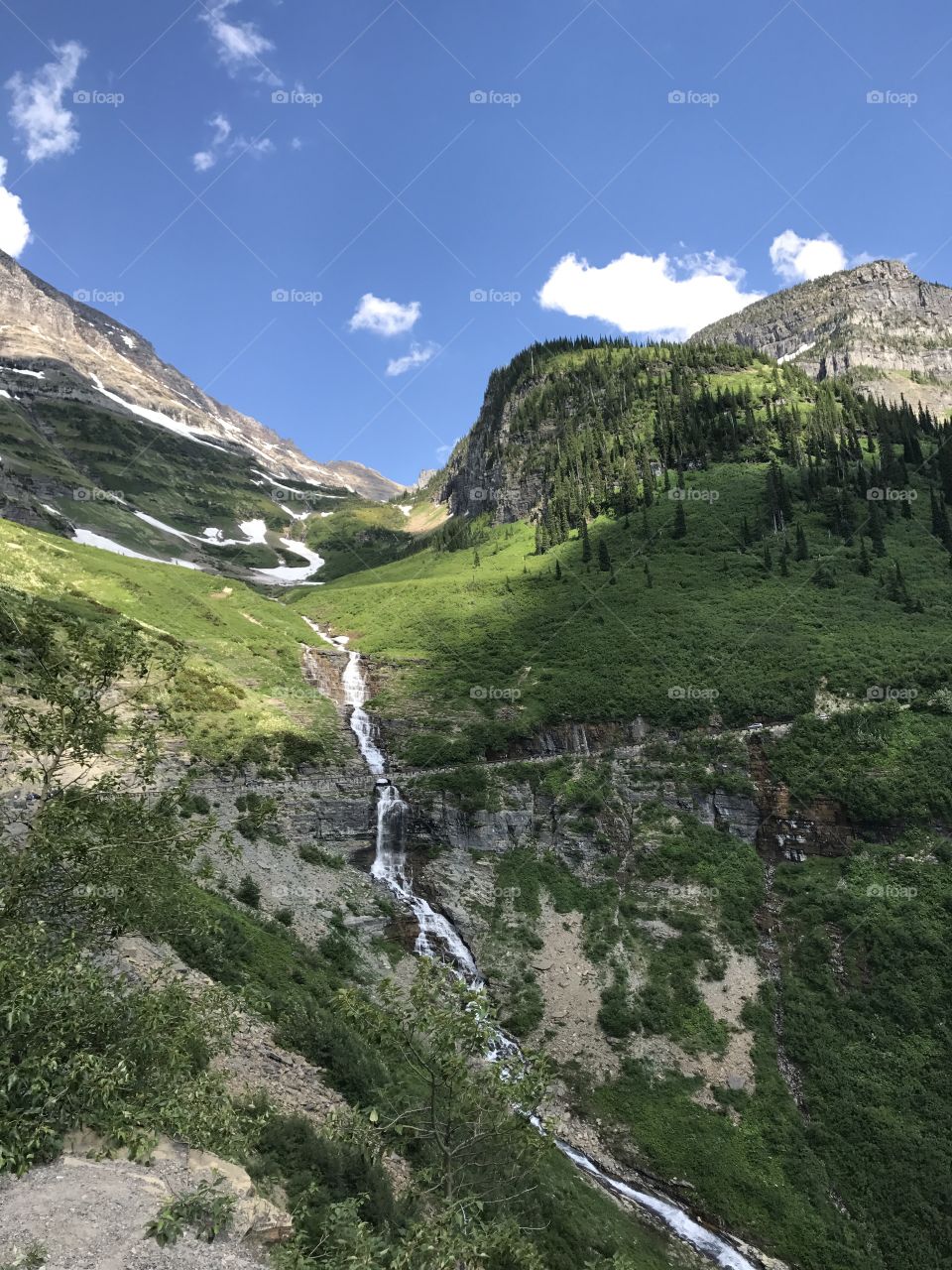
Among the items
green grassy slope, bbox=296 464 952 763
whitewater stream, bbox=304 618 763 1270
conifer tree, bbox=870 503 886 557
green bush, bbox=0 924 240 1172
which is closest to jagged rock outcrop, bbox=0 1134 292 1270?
green bush, bbox=0 924 240 1172

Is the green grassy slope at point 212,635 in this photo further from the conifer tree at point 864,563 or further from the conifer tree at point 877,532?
the conifer tree at point 877,532

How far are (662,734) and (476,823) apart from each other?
19.1 m

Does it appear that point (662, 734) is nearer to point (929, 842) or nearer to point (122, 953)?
point (929, 842)

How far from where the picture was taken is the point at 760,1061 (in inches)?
1267

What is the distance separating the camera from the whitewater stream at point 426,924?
82.0 ft

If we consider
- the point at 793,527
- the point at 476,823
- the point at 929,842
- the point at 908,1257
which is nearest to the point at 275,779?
the point at 476,823

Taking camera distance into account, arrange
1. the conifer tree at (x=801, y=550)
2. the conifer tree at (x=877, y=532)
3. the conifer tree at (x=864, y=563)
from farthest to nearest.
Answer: the conifer tree at (x=877, y=532) → the conifer tree at (x=801, y=550) → the conifer tree at (x=864, y=563)

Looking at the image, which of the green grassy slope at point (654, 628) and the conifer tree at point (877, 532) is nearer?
the green grassy slope at point (654, 628)

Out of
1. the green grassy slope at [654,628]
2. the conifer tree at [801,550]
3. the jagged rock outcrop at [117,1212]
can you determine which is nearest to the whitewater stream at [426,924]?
the green grassy slope at [654,628]

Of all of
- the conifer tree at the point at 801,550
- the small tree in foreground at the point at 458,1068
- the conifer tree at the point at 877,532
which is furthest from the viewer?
the conifer tree at the point at 877,532

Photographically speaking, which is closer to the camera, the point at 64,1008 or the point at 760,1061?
the point at 64,1008

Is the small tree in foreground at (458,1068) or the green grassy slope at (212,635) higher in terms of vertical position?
the green grassy slope at (212,635)

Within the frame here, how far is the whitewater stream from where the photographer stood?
25002mm

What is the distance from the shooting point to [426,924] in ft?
131
